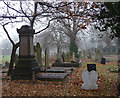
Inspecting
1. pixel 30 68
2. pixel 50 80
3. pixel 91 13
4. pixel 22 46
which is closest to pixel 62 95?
pixel 50 80

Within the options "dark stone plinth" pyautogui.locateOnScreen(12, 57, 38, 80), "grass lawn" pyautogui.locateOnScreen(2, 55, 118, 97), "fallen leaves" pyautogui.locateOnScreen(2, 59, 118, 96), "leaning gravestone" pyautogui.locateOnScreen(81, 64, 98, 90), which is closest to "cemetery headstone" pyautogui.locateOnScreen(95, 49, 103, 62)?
"grass lawn" pyautogui.locateOnScreen(2, 55, 118, 97)

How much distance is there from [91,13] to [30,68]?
4504 millimetres

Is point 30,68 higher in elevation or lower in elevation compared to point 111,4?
lower

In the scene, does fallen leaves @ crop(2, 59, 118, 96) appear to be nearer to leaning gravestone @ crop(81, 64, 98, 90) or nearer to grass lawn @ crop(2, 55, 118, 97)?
grass lawn @ crop(2, 55, 118, 97)

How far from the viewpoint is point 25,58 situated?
7.38 meters

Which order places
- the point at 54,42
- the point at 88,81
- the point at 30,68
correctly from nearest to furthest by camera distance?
the point at 88,81 → the point at 30,68 → the point at 54,42

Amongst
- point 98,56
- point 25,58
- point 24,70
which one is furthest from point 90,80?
point 98,56

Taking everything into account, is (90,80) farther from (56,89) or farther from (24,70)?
(24,70)

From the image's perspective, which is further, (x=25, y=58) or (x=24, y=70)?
(x=25, y=58)

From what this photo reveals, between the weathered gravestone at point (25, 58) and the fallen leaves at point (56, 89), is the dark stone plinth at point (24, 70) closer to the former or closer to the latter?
the weathered gravestone at point (25, 58)

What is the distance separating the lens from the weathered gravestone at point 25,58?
711 centimetres

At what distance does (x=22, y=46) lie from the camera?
752cm

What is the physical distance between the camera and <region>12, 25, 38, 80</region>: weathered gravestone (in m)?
7.11

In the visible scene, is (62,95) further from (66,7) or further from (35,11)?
(35,11)
